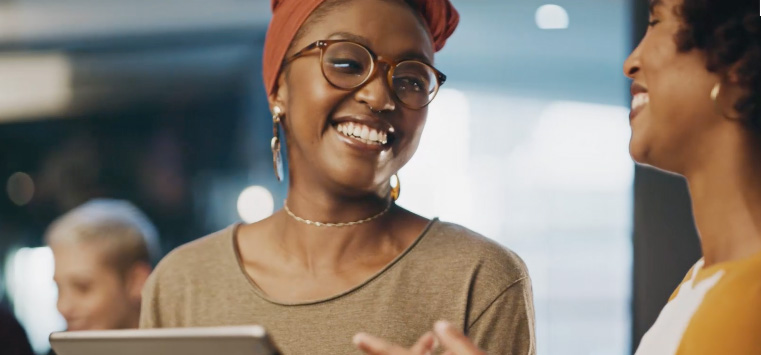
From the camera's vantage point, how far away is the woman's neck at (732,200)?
129 centimetres

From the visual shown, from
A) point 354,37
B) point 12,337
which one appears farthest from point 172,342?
point 12,337

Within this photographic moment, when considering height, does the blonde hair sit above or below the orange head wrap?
below

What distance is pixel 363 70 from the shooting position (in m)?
1.79

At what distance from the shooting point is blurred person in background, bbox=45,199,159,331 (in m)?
2.79

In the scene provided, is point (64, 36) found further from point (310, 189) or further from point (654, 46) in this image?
point (654, 46)

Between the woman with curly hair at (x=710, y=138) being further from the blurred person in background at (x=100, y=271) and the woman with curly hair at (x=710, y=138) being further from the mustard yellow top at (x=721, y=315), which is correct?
the blurred person in background at (x=100, y=271)

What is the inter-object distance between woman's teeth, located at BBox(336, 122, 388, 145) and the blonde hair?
51.8 inches

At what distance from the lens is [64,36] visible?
4.58m

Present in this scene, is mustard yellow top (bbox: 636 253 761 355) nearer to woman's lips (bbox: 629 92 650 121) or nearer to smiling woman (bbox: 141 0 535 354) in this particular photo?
woman's lips (bbox: 629 92 650 121)

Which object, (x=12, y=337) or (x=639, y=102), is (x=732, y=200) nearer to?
(x=639, y=102)

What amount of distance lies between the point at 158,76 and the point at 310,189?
2.85 metres

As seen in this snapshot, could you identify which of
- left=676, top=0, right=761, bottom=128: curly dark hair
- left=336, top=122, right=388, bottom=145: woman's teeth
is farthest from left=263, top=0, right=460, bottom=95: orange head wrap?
left=676, top=0, right=761, bottom=128: curly dark hair

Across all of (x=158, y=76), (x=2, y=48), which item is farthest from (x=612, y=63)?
(x=2, y=48)

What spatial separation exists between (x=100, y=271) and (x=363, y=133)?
4.52ft
